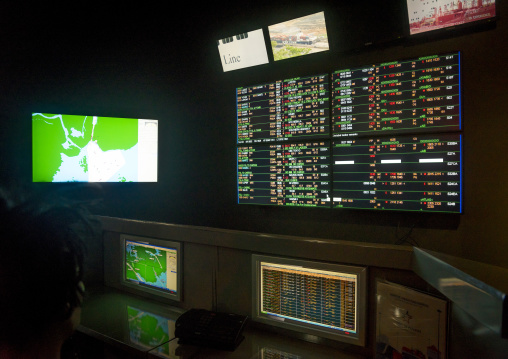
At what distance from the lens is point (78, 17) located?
8.94 ft

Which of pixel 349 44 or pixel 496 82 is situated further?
pixel 349 44

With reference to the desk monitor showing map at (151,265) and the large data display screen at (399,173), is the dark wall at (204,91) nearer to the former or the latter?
the large data display screen at (399,173)

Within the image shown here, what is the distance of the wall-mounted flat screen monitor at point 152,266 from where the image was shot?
170cm

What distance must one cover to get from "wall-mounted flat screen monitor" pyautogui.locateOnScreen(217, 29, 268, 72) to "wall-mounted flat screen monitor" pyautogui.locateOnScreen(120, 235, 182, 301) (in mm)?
1647

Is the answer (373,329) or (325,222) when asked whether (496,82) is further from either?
(373,329)

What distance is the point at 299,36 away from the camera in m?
2.29

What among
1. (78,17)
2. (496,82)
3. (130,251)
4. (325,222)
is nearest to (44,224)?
(130,251)

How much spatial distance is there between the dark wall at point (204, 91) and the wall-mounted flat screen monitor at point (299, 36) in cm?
8

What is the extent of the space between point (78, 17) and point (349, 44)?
96.1 inches

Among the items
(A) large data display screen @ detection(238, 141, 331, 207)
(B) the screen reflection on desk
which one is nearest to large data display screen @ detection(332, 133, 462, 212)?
(A) large data display screen @ detection(238, 141, 331, 207)

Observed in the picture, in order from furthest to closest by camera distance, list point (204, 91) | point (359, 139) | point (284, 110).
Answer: point (204, 91) < point (284, 110) < point (359, 139)

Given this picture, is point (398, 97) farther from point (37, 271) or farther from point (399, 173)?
point (37, 271)

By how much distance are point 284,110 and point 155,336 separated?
1807 mm

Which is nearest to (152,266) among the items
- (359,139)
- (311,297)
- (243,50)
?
(311,297)
